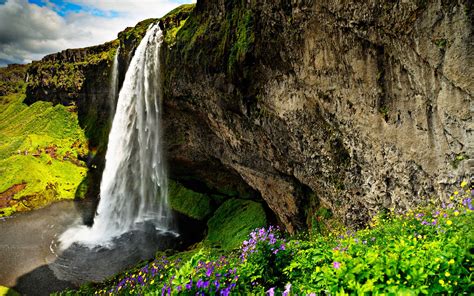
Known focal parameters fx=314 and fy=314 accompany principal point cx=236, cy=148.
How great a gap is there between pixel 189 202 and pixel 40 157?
2496 cm

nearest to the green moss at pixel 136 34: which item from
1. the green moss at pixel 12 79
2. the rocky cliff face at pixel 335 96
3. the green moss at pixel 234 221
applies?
the rocky cliff face at pixel 335 96

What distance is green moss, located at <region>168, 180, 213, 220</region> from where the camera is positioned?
2706 centimetres

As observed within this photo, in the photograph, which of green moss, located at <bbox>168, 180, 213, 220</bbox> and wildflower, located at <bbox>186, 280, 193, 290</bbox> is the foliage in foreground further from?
green moss, located at <bbox>168, 180, 213, 220</bbox>

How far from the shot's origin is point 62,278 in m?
18.6

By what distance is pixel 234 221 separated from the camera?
75.6ft

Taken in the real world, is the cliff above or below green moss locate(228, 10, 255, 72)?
below

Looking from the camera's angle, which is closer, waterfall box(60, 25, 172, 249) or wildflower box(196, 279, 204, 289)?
wildflower box(196, 279, 204, 289)

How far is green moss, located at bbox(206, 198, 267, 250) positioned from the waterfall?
4.63 meters

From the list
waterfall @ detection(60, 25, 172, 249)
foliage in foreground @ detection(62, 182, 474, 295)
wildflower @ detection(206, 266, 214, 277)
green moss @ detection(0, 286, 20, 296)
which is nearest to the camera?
foliage in foreground @ detection(62, 182, 474, 295)

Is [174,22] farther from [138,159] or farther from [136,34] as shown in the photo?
[138,159]

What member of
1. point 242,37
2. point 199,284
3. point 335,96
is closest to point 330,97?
point 335,96

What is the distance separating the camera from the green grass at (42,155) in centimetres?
3396

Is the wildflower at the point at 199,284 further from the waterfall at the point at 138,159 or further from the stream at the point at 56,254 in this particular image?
the waterfall at the point at 138,159

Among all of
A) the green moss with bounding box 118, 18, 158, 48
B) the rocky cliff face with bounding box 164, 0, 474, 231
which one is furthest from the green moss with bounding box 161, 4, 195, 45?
the green moss with bounding box 118, 18, 158, 48
